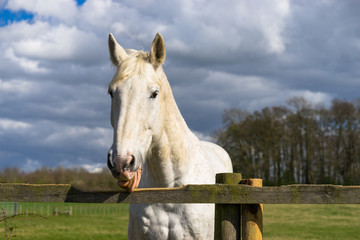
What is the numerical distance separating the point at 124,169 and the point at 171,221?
1.63 meters

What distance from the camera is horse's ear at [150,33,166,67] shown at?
4.73 meters

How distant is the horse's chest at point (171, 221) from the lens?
4.98 metres

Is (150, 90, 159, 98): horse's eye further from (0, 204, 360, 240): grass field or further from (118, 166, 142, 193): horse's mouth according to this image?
(0, 204, 360, 240): grass field

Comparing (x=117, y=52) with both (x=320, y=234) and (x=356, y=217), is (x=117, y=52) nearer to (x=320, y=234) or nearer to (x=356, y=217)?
(x=320, y=234)

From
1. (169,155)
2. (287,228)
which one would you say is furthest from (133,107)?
(287,228)

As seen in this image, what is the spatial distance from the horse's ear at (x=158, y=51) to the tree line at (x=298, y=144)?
51.8 metres

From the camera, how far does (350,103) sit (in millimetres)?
56469

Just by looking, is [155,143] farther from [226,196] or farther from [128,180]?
[226,196]

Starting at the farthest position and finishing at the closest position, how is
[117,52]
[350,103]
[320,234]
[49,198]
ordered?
[350,103], [320,234], [117,52], [49,198]

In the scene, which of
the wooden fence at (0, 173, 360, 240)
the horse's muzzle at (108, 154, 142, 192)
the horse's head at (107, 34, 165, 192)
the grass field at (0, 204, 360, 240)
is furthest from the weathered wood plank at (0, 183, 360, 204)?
the grass field at (0, 204, 360, 240)

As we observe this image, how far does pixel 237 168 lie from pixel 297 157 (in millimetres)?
10203

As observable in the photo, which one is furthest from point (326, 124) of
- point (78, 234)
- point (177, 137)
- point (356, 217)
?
point (177, 137)

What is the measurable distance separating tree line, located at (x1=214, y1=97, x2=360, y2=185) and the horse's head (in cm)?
5189

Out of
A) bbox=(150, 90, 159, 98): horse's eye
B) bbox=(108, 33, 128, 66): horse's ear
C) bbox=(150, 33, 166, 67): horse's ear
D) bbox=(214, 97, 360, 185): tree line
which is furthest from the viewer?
bbox=(214, 97, 360, 185): tree line
